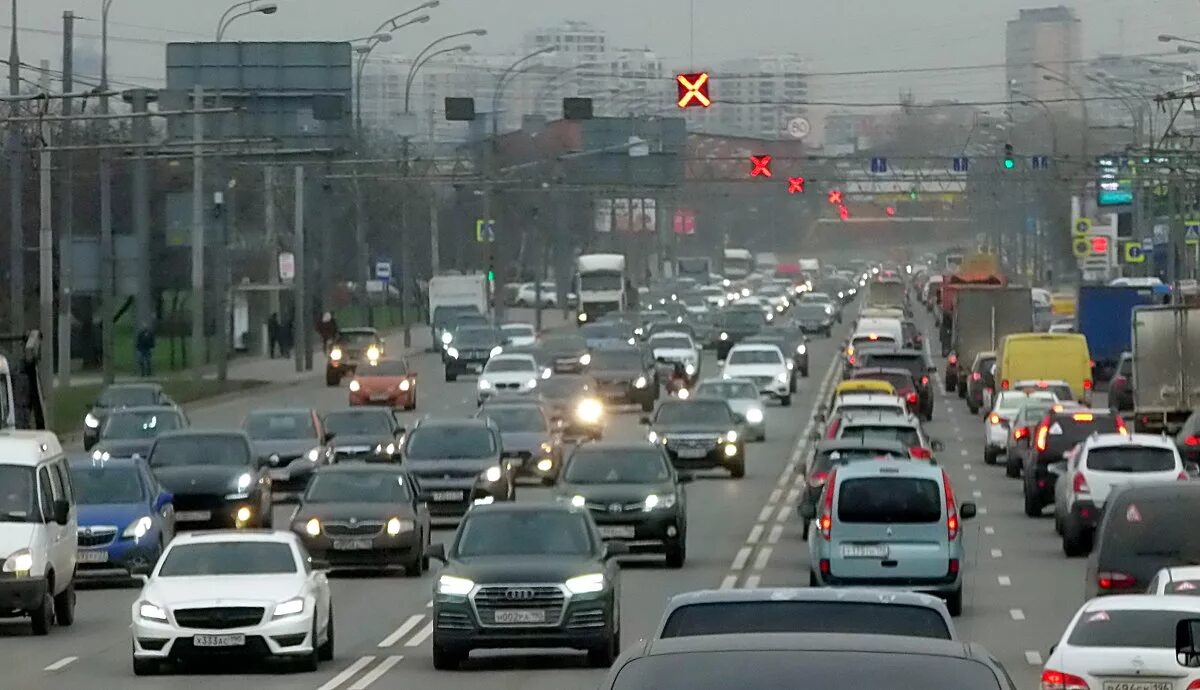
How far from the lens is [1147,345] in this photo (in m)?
47.9

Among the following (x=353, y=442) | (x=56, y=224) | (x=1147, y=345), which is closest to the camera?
(x=353, y=442)

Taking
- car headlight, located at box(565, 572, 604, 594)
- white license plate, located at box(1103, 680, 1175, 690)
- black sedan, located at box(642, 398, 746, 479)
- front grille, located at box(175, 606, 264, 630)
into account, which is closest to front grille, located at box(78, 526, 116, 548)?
front grille, located at box(175, 606, 264, 630)

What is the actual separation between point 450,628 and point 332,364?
5734cm

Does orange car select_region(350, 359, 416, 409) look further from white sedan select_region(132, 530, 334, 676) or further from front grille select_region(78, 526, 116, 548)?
white sedan select_region(132, 530, 334, 676)

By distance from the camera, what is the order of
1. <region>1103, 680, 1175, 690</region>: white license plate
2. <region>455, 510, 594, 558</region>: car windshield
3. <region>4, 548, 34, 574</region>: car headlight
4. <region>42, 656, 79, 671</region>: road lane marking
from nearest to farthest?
1. <region>1103, 680, 1175, 690</region>: white license plate
2. <region>42, 656, 79, 671</region>: road lane marking
3. <region>455, 510, 594, 558</region>: car windshield
4. <region>4, 548, 34, 574</region>: car headlight

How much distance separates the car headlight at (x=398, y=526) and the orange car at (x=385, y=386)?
34.4m

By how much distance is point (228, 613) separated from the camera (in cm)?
2123

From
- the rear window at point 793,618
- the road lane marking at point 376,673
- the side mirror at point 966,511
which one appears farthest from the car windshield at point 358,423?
the rear window at point 793,618

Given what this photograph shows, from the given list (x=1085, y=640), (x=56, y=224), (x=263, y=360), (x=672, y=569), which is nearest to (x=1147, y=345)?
(x=672, y=569)

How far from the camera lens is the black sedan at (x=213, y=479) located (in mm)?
34969

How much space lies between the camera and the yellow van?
56656mm

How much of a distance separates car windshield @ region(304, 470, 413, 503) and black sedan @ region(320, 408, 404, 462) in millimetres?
12165

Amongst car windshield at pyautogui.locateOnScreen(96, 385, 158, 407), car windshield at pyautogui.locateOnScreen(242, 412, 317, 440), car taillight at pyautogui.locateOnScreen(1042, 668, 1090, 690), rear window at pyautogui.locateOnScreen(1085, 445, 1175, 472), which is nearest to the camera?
car taillight at pyautogui.locateOnScreen(1042, 668, 1090, 690)

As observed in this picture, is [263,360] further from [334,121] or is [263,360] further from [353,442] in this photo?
[353,442]
